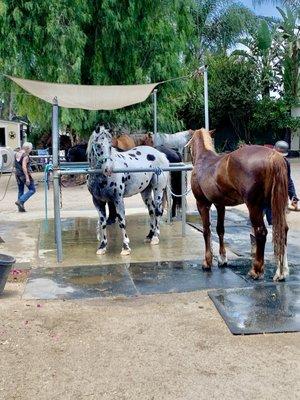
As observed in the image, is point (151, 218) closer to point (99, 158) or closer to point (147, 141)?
point (99, 158)

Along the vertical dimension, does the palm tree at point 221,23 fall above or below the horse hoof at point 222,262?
above

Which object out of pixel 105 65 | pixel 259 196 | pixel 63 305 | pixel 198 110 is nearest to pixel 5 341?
pixel 63 305

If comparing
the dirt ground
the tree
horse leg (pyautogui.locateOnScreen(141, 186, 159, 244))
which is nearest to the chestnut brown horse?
the dirt ground

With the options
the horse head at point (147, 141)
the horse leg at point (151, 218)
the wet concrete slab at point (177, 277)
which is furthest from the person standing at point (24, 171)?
the wet concrete slab at point (177, 277)

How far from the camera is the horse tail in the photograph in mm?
5156

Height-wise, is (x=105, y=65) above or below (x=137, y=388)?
above

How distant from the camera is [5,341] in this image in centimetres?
405

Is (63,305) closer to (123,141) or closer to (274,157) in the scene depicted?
(274,157)

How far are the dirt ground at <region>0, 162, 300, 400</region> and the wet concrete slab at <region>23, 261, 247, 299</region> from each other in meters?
0.24

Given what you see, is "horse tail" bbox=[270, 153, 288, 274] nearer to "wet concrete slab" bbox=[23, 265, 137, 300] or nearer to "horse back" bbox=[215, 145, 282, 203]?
"horse back" bbox=[215, 145, 282, 203]

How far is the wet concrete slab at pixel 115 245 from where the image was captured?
6.94m

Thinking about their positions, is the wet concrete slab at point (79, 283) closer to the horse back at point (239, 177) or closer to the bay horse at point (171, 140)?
the horse back at point (239, 177)

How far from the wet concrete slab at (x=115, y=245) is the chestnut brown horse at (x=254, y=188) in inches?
43.0

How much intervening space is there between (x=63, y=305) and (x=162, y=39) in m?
12.4
